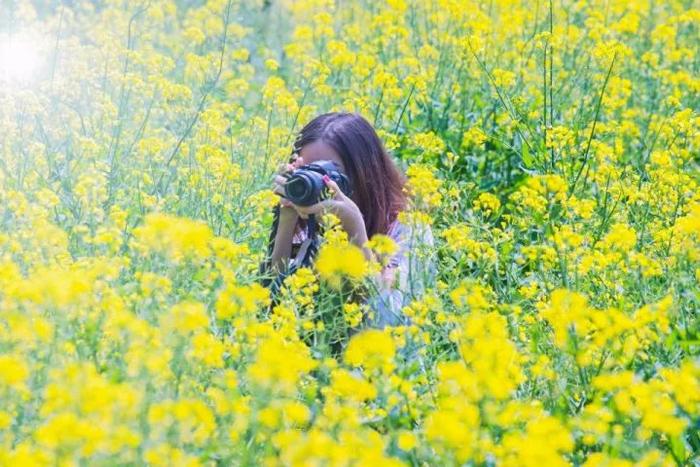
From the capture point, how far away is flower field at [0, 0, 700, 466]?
1.79 meters

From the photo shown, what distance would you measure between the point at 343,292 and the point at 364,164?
1.70 ft

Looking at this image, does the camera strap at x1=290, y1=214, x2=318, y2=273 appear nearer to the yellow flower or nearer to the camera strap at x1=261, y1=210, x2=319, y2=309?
the camera strap at x1=261, y1=210, x2=319, y2=309

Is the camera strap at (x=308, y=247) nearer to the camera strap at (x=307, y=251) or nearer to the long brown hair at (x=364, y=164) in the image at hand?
the camera strap at (x=307, y=251)

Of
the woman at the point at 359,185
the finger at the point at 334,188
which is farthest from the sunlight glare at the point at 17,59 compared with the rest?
the finger at the point at 334,188

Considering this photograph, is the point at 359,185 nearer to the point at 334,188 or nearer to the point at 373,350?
the point at 334,188

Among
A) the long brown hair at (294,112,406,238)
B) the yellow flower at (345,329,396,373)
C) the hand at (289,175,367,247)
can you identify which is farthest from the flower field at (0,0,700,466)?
the long brown hair at (294,112,406,238)

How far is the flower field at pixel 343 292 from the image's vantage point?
5.89 feet

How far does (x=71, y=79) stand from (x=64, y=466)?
2.93m

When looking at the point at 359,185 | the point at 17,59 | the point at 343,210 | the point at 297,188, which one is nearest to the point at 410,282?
the point at 343,210

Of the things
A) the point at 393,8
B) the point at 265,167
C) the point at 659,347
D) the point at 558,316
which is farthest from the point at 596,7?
the point at 558,316

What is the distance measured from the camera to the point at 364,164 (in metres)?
3.43

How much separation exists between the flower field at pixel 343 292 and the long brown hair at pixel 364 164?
0.88 ft

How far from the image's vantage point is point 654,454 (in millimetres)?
1768

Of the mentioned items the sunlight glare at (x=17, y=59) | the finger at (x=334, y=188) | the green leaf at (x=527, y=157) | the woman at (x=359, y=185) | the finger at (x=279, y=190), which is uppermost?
the sunlight glare at (x=17, y=59)
